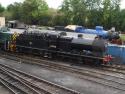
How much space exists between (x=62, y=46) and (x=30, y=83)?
8154 mm

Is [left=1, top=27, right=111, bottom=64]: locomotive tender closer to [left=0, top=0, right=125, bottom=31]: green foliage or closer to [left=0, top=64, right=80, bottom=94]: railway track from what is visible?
[left=0, top=64, right=80, bottom=94]: railway track

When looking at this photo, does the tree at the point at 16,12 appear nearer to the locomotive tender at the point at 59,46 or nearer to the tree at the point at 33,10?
the tree at the point at 33,10

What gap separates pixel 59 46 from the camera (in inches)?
969

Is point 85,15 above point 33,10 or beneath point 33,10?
beneath

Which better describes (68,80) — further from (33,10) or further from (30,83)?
(33,10)

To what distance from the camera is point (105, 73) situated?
20.0 meters

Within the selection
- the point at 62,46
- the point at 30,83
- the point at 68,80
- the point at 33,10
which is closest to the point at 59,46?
the point at 62,46

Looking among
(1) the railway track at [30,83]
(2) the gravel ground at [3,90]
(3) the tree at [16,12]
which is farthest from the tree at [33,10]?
(2) the gravel ground at [3,90]

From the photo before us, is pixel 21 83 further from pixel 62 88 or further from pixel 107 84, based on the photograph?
pixel 107 84

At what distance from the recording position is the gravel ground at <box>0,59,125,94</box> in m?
15.8

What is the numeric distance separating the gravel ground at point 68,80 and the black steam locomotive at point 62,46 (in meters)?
2.91

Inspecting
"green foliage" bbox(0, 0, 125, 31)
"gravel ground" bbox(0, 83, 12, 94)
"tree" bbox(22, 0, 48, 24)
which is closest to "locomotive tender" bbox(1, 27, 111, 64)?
"gravel ground" bbox(0, 83, 12, 94)

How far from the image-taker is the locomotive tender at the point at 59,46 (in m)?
21.8

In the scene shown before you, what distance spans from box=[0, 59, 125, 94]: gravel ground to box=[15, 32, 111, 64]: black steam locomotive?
2.91 metres
